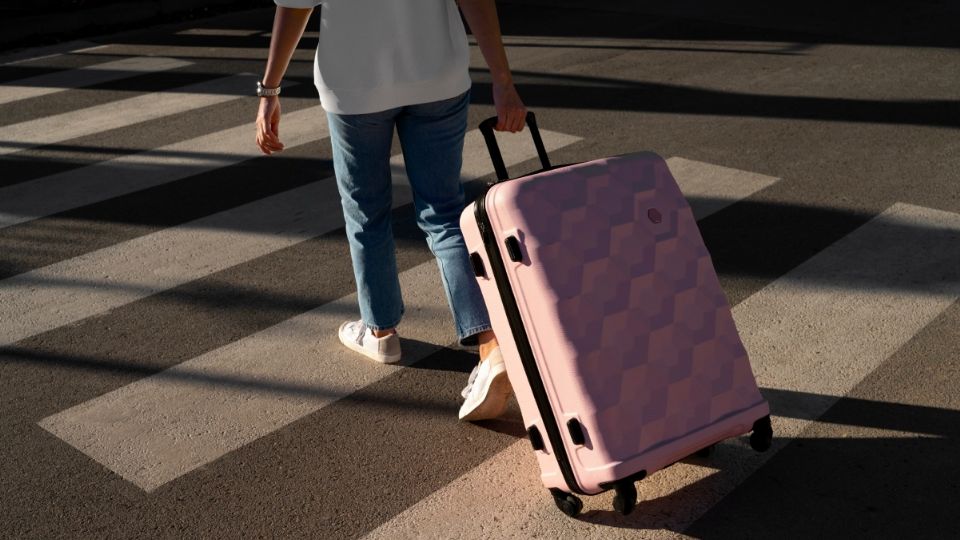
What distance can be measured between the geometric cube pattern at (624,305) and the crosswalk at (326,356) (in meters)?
0.35

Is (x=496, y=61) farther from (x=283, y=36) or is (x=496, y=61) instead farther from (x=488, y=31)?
(x=283, y=36)

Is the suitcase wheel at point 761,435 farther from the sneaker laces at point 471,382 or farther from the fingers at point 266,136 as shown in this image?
the fingers at point 266,136

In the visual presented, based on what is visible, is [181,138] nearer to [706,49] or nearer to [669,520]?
[706,49]

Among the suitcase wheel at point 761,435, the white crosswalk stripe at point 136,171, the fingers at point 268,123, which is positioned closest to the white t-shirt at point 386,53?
the fingers at point 268,123

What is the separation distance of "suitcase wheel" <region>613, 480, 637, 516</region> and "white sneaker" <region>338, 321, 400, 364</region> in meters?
1.34

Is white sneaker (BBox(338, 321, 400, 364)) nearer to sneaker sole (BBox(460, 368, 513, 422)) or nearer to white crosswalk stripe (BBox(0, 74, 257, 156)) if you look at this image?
sneaker sole (BBox(460, 368, 513, 422))

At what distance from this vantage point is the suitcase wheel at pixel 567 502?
3.29 metres

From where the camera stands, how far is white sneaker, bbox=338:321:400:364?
430 centimetres

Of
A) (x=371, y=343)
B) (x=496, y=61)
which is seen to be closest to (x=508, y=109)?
(x=496, y=61)

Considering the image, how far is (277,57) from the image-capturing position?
12.4ft

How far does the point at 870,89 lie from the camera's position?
7625 millimetres

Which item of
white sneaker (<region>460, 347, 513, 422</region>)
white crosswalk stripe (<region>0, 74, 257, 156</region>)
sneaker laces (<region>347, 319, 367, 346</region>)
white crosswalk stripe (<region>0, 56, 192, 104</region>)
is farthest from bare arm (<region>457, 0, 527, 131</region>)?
white crosswalk stripe (<region>0, 56, 192, 104</region>)

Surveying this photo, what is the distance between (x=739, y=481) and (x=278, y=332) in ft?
6.48

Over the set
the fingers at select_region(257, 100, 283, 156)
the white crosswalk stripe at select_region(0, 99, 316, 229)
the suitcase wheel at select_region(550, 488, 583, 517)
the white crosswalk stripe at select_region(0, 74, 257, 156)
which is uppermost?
the fingers at select_region(257, 100, 283, 156)
